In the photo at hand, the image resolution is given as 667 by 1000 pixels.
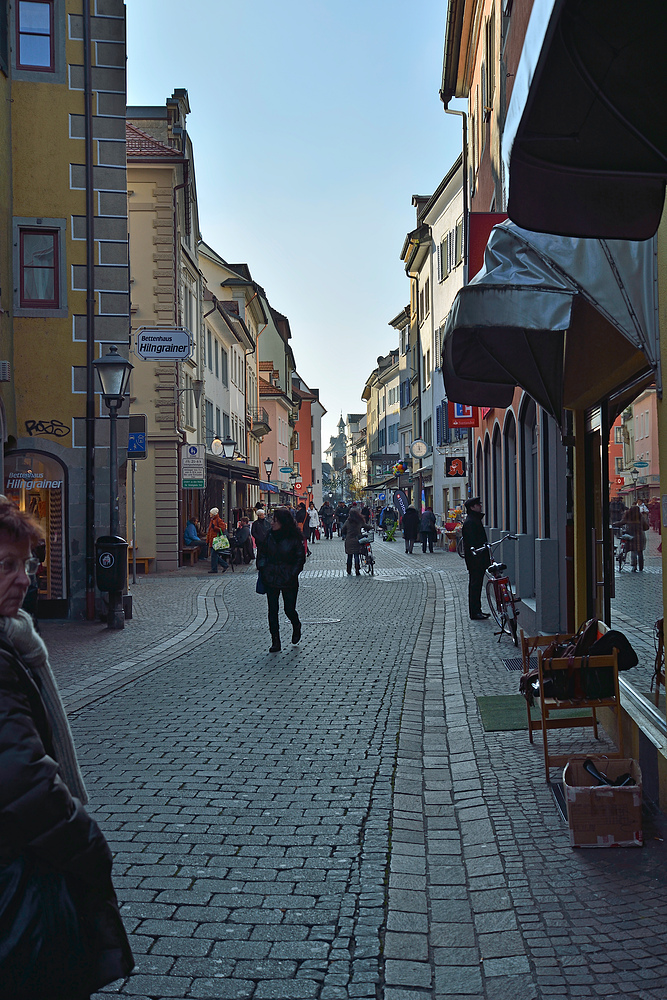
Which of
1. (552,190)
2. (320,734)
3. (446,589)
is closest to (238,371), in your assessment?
(446,589)

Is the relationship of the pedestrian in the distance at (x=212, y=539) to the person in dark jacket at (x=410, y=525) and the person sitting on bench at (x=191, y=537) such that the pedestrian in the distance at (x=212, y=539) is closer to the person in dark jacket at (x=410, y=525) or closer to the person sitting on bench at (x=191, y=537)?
the person sitting on bench at (x=191, y=537)

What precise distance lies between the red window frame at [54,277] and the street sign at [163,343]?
5.55ft

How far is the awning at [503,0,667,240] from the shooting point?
10.8 feet

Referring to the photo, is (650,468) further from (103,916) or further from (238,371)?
(238,371)

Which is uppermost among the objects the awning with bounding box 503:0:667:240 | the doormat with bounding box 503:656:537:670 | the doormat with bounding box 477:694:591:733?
the awning with bounding box 503:0:667:240

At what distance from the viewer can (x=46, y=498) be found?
1600cm

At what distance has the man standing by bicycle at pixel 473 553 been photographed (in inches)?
577

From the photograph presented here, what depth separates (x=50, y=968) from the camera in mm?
2438

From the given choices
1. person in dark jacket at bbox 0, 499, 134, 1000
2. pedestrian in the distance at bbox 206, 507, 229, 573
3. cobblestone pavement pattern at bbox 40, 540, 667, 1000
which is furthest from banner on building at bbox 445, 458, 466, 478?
person in dark jacket at bbox 0, 499, 134, 1000

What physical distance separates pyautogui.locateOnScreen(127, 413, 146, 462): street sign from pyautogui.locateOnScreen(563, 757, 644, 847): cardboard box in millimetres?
14444

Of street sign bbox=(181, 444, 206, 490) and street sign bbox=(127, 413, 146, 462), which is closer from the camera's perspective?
street sign bbox=(127, 413, 146, 462)

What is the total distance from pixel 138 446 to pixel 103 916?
16.4m

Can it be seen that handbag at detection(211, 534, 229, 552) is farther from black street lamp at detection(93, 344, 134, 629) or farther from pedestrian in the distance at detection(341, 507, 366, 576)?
black street lamp at detection(93, 344, 134, 629)

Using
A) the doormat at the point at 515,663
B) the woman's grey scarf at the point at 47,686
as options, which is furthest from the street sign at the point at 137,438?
the woman's grey scarf at the point at 47,686
